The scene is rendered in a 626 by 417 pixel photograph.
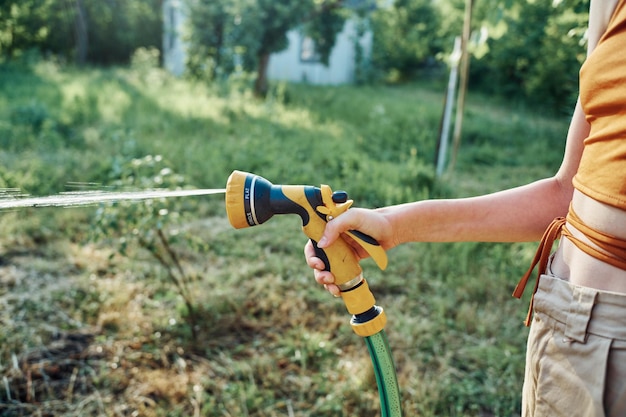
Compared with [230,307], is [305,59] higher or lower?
higher

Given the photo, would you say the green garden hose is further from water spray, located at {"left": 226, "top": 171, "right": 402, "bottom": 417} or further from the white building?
the white building

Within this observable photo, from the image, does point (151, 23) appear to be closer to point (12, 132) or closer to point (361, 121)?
point (361, 121)

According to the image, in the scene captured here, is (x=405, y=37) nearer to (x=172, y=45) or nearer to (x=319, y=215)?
(x=172, y=45)

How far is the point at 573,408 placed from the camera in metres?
1.02

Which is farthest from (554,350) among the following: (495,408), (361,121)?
(361,121)

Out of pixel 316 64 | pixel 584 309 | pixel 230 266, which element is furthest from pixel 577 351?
pixel 316 64

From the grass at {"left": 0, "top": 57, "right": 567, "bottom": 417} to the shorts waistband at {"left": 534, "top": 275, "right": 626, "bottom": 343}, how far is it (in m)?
1.52

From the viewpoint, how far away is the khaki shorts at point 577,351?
3.14 feet

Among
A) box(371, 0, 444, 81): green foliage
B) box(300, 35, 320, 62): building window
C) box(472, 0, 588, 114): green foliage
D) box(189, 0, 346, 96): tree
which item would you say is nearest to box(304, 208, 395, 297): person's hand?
box(472, 0, 588, 114): green foliage

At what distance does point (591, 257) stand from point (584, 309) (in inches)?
3.8

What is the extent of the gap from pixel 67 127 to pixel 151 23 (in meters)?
15.2

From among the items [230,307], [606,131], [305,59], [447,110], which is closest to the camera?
[606,131]

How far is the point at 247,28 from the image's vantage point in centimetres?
1048

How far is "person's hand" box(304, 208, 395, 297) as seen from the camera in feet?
3.98
